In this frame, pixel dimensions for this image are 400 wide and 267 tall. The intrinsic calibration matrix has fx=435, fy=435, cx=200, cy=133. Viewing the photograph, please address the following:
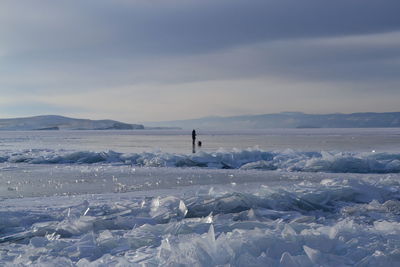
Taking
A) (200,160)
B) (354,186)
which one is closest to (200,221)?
(354,186)

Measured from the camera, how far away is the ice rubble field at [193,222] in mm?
4309

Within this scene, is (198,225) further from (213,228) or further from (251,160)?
(251,160)

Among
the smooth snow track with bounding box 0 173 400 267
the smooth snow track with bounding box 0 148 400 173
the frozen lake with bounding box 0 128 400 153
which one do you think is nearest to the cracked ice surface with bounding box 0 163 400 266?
the smooth snow track with bounding box 0 173 400 267

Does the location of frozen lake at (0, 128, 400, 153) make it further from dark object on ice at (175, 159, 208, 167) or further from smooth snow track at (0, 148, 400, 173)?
→ dark object on ice at (175, 159, 208, 167)

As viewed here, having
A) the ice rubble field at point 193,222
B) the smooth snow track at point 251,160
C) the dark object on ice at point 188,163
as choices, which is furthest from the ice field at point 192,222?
the dark object on ice at point 188,163

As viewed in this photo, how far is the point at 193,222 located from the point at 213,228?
1073 mm

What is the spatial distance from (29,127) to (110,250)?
646 ft

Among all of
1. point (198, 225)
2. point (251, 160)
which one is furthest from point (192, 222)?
point (251, 160)

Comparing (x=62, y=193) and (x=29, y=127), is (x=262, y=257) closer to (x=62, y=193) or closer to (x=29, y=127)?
(x=62, y=193)

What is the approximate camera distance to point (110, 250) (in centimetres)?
495

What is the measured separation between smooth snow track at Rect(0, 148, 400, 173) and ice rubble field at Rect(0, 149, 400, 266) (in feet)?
8.85

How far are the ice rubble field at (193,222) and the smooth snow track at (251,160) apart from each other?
2696 mm

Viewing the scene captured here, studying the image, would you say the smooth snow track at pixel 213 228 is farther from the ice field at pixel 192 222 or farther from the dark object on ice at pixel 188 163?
the dark object on ice at pixel 188 163

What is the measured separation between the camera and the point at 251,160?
63.2 feet
